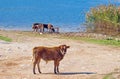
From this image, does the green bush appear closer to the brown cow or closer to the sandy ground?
the sandy ground

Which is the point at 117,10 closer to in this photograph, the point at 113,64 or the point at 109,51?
the point at 109,51

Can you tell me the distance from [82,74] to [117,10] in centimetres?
1406

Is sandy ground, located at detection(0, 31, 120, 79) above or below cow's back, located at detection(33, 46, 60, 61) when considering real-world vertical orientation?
below

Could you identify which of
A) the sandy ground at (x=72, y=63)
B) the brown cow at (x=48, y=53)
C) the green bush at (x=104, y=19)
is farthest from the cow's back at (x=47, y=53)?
the green bush at (x=104, y=19)

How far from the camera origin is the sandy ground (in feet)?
52.4

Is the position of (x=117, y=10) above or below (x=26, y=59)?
above

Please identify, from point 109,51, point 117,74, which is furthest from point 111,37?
point 117,74

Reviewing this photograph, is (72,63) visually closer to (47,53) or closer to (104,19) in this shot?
(47,53)

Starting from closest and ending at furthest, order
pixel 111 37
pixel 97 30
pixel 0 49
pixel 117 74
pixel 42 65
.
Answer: pixel 117 74 → pixel 42 65 → pixel 0 49 → pixel 111 37 → pixel 97 30

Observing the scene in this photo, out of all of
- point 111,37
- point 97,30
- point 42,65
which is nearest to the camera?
point 42,65

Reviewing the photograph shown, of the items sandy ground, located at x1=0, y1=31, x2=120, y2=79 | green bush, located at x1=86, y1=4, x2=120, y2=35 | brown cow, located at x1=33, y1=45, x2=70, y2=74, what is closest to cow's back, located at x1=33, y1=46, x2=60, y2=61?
brown cow, located at x1=33, y1=45, x2=70, y2=74

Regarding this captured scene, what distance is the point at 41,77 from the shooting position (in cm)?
1562

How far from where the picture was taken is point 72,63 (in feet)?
60.3

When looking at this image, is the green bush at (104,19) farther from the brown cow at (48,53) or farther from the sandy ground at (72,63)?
the brown cow at (48,53)
